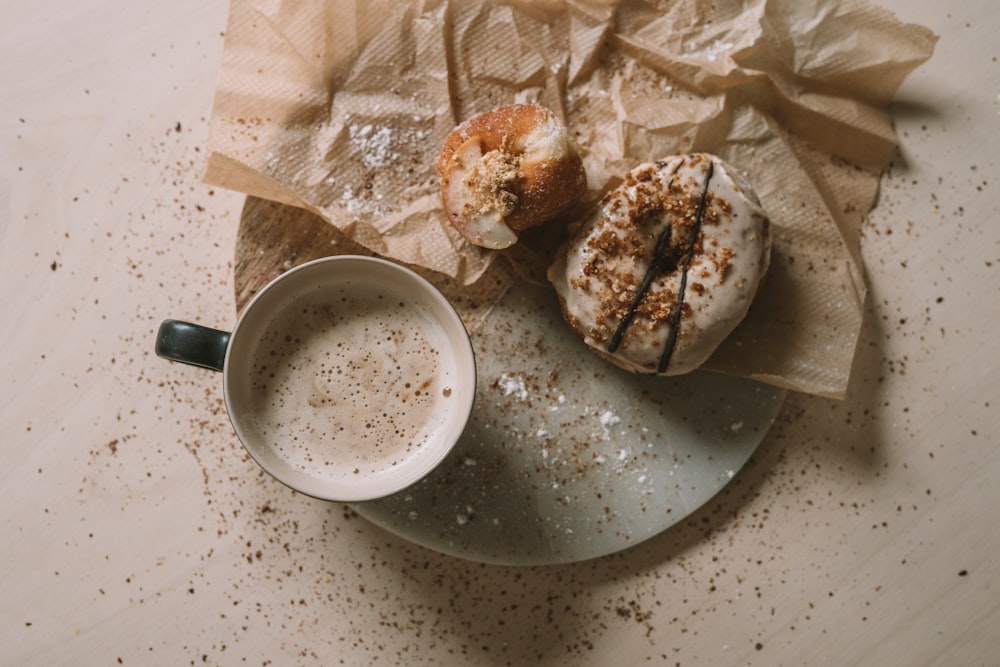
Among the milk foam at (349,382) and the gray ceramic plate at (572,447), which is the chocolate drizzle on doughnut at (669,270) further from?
the milk foam at (349,382)

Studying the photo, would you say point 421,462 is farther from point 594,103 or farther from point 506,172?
point 594,103

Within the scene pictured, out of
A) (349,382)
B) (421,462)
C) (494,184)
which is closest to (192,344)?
(349,382)

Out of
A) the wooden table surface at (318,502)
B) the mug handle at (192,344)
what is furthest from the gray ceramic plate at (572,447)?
the mug handle at (192,344)

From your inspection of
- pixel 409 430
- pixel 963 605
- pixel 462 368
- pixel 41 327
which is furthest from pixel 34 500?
pixel 963 605

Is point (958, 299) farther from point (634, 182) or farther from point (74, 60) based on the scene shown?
point (74, 60)

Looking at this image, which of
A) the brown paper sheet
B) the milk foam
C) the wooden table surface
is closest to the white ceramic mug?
the milk foam

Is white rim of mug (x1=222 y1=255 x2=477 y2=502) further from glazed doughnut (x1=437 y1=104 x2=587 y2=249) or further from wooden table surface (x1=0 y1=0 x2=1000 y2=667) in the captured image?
wooden table surface (x1=0 y1=0 x2=1000 y2=667)
